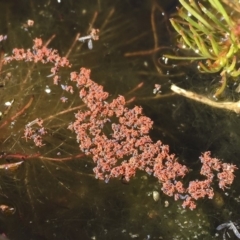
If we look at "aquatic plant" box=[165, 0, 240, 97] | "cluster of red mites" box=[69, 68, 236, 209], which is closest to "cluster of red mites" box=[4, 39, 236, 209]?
"cluster of red mites" box=[69, 68, 236, 209]

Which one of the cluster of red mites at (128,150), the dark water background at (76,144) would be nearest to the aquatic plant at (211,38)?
the dark water background at (76,144)

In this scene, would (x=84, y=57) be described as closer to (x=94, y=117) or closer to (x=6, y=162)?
(x=94, y=117)

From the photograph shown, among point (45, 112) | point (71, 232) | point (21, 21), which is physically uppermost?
point (21, 21)

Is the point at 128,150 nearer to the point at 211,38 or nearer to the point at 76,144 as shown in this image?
the point at 76,144

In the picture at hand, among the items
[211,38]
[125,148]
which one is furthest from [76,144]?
[211,38]

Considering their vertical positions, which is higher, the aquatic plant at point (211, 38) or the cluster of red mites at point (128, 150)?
the aquatic plant at point (211, 38)

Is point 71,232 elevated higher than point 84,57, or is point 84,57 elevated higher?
point 84,57

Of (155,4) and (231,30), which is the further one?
(155,4)

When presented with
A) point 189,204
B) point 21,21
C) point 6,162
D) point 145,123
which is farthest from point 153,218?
point 21,21

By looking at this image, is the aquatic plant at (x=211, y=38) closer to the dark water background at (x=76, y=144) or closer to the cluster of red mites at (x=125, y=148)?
the dark water background at (x=76, y=144)
